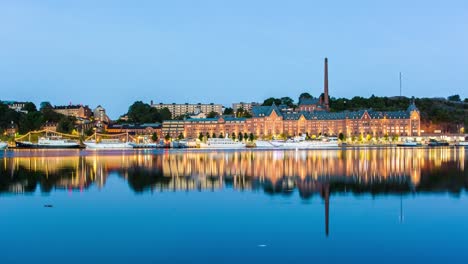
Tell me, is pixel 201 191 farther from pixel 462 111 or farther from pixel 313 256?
pixel 462 111

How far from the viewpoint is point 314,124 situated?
157375 millimetres

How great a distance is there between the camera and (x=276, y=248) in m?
14.0

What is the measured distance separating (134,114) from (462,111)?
349ft

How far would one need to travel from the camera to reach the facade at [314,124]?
15188 centimetres

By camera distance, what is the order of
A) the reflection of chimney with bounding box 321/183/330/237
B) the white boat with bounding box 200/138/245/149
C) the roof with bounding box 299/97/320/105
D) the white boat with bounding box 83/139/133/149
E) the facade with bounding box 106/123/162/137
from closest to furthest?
the reflection of chimney with bounding box 321/183/330/237, the white boat with bounding box 200/138/245/149, the white boat with bounding box 83/139/133/149, the roof with bounding box 299/97/320/105, the facade with bounding box 106/123/162/137

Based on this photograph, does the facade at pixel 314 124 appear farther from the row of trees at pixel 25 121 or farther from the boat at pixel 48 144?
the boat at pixel 48 144

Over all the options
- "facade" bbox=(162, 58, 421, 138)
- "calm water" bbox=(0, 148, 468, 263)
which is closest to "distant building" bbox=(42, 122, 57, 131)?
"facade" bbox=(162, 58, 421, 138)

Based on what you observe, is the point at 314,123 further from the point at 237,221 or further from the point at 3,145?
the point at 237,221

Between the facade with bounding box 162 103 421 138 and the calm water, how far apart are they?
125029mm

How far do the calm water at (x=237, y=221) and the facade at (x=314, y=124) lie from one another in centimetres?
12503

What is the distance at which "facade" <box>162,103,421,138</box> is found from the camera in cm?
15188

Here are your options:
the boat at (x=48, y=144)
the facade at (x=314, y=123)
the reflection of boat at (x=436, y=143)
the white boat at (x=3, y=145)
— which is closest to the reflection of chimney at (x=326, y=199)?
the boat at (x=48, y=144)

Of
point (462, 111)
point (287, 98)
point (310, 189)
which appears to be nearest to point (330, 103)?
point (287, 98)

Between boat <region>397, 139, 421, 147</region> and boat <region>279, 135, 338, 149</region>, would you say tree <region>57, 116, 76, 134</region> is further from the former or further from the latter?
boat <region>397, 139, 421, 147</region>
